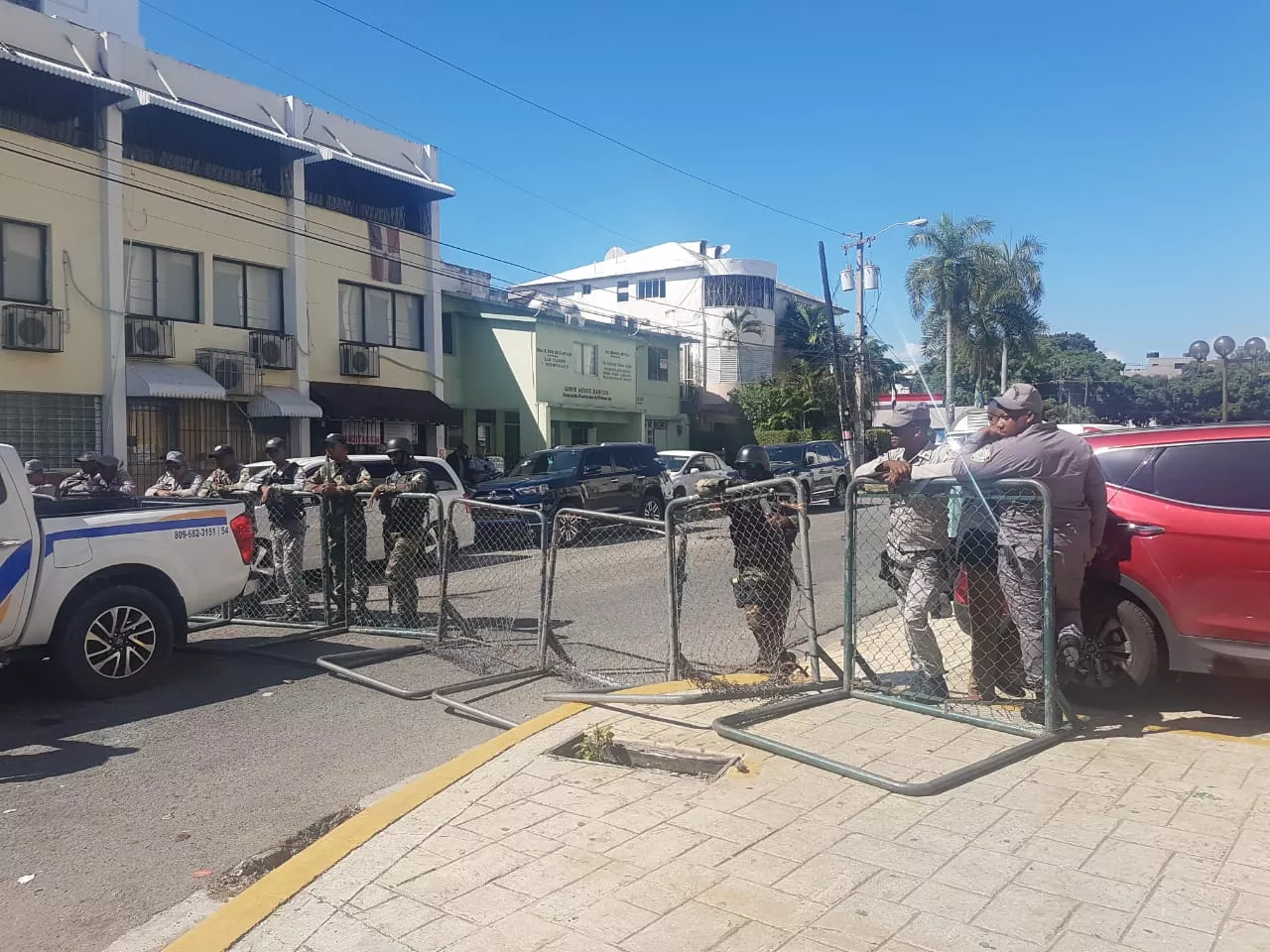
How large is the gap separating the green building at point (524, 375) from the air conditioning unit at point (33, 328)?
12328 millimetres

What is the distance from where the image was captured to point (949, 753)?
4.86m

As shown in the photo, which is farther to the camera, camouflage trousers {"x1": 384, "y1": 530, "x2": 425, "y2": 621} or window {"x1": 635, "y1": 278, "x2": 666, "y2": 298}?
window {"x1": 635, "y1": 278, "x2": 666, "y2": 298}

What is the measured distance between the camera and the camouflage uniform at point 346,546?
9.14 metres

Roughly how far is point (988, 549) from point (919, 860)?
2.19 m

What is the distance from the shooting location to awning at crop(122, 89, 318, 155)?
19359mm

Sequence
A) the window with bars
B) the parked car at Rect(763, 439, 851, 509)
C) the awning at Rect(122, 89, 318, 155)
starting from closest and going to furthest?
the window with bars, the awning at Rect(122, 89, 318, 155), the parked car at Rect(763, 439, 851, 509)

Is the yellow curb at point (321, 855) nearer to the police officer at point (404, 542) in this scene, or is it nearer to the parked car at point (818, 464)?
the police officer at point (404, 542)

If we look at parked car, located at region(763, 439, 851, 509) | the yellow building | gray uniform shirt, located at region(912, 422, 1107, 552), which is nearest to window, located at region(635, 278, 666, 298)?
parked car, located at region(763, 439, 851, 509)

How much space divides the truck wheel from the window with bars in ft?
43.4

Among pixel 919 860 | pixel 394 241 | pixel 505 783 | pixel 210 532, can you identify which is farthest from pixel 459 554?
pixel 394 241

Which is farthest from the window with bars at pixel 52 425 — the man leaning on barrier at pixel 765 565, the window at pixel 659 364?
the window at pixel 659 364

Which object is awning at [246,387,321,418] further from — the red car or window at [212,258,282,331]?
the red car

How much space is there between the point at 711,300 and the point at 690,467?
91.9ft

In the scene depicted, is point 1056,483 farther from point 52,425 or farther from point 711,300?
point 711,300
